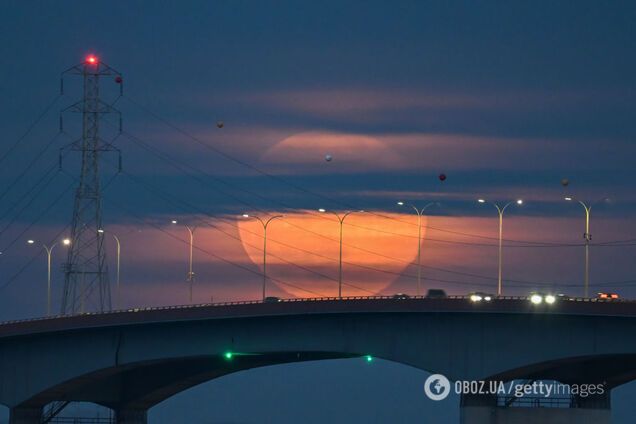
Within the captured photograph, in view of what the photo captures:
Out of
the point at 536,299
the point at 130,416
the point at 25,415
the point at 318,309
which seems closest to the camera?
the point at 536,299

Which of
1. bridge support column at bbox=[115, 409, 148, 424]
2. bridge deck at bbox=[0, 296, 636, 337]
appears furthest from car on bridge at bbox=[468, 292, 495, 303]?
bridge support column at bbox=[115, 409, 148, 424]

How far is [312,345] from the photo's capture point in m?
120

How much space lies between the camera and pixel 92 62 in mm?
135375

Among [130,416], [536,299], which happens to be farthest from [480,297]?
[130,416]

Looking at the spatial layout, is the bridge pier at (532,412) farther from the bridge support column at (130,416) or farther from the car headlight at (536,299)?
the bridge support column at (130,416)

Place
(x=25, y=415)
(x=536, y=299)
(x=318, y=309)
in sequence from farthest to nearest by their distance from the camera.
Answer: (x=25, y=415) < (x=318, y=309) < (x=536, y=299)

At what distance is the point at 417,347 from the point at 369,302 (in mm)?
4816

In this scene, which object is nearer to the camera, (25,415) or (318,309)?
(318,309)

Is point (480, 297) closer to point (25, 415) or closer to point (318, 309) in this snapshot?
point (318, 309)

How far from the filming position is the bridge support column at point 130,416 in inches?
5556

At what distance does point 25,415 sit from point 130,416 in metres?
11.6

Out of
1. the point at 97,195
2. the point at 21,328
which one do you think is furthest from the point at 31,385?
the point at 97,195

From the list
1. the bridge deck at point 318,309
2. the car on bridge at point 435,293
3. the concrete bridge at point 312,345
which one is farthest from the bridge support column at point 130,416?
the car on bridge at point 435,293

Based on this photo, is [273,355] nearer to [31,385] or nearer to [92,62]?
[31,385]
